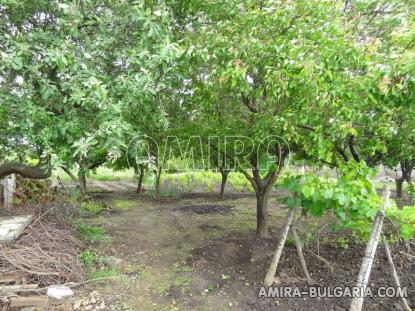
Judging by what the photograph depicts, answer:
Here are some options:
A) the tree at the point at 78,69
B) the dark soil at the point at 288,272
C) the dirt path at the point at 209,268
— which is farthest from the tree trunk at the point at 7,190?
the dark soil at the point at 288,272

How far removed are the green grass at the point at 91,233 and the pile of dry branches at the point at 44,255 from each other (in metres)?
0.66

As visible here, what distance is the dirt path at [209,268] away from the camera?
366 centimetres

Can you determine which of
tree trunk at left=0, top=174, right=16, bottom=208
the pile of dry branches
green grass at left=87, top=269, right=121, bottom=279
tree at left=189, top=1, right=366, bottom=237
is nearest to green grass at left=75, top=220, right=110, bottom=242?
the pile of dry branches

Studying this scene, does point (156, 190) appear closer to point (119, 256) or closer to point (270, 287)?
point (119, 256)

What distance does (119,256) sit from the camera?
5.12 meters

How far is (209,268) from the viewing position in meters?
4.45

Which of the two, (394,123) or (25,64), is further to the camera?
(394,123)

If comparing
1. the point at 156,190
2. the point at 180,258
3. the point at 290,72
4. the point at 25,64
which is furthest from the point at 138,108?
the point at 156,190

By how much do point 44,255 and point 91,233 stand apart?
1898 millimetres

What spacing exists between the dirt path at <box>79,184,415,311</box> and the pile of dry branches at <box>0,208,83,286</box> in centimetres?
51

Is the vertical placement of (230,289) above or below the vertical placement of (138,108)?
below

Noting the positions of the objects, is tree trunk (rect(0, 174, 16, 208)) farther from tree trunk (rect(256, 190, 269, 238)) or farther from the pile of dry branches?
tree trunk (rect(256, 190, 269, 238))

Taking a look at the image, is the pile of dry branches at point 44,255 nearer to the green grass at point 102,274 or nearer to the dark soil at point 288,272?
the green grass at point 102,274

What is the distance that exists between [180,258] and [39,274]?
207 cm
